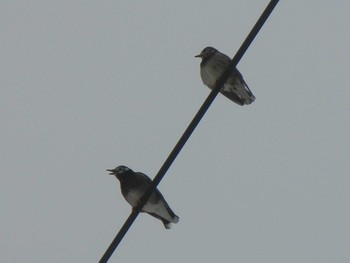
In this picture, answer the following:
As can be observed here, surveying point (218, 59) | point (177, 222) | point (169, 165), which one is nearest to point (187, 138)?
point (169, 165)

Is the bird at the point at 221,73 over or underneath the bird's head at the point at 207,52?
underneath

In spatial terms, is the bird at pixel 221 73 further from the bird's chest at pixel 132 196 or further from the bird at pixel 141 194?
the bird's chest at pixel 132 196

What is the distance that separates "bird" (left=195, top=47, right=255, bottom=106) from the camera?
343 inches

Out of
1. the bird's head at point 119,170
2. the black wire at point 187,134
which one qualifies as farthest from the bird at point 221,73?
the black wire at point 187,134

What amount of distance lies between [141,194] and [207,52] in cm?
246

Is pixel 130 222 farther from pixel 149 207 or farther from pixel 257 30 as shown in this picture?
pixel 149 207

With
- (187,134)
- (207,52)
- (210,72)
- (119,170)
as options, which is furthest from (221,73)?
(187,134)

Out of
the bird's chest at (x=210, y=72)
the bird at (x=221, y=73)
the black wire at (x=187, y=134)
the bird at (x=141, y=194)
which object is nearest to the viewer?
the black wire at (x=187, y=134)

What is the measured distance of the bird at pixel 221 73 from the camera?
8.71 metres

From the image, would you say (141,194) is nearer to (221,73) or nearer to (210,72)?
(221,73)

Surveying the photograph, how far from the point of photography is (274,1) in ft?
14.3

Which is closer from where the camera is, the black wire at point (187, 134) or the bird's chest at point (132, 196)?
the black wire at point (187, 134)

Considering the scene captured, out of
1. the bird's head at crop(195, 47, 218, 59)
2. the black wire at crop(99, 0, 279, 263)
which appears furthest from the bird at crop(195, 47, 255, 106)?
the black wire at crop(99, 0, 279, 263)

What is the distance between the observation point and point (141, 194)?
26.0 feet
